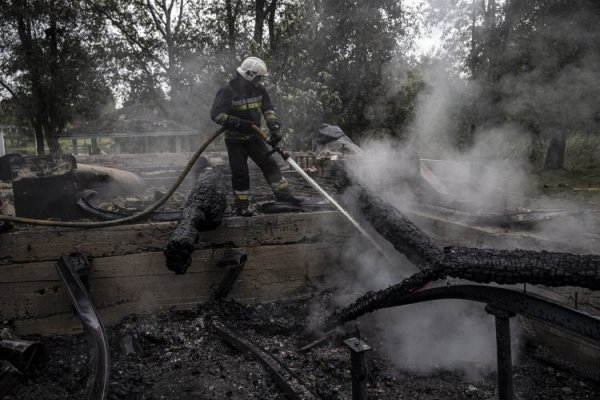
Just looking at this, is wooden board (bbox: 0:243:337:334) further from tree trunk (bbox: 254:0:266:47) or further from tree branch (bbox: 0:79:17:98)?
tree branch (bbox: 0:79:17:98)

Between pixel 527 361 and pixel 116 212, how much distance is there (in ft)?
15.7

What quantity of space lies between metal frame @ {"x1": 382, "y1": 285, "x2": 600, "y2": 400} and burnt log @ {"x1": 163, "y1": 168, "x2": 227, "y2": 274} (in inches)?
84.9

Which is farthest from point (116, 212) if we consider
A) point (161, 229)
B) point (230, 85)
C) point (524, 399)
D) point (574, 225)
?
point (574, 225)

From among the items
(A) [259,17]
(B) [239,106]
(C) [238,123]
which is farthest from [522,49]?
(A) [259,17]

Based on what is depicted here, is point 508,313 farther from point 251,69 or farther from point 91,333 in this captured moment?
point 251,69

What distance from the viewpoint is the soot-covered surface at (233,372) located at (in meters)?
3.47

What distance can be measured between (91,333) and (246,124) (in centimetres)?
282

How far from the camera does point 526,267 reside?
8.46ft

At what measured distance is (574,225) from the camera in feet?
15.6

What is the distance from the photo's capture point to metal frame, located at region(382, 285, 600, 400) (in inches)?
87.2

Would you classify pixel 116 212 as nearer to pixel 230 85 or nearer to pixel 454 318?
pixel 230 85

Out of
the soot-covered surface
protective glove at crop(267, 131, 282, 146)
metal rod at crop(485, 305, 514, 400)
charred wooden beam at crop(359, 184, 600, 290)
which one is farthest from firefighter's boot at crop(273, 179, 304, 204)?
metal rod at crop(485, 305, 514, 400)

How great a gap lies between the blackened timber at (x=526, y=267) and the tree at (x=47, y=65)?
2251 centimetres

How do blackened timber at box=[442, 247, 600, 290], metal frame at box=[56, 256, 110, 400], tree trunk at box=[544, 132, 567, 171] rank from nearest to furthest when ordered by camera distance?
1. blackened timber at box=[442, 247, 600, 290]
2. metal frame at box=[56, 256, 110, 400]
3. tree trunk at box=[544, 132, 567, 171]
